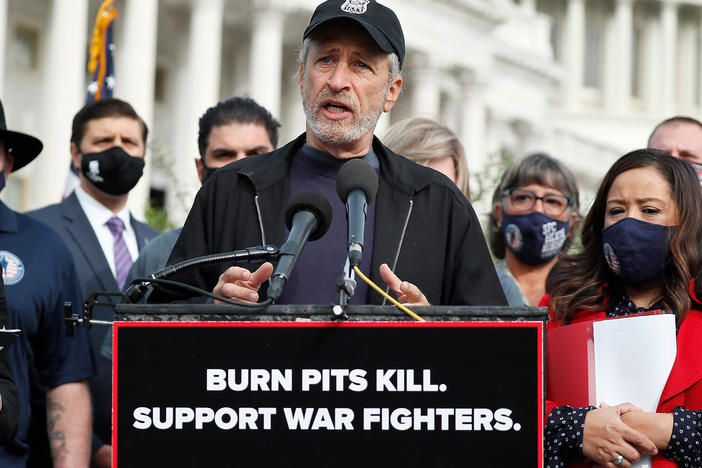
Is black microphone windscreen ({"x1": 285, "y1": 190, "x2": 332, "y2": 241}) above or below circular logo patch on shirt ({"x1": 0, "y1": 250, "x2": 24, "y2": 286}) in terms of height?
above

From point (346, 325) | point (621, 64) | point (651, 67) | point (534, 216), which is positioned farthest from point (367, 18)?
point (651, 67)

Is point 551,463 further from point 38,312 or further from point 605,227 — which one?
point 38,312

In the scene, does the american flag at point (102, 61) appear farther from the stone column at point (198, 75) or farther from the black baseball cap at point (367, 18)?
the stone column at point (198, 75)

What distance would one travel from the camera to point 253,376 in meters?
3.13

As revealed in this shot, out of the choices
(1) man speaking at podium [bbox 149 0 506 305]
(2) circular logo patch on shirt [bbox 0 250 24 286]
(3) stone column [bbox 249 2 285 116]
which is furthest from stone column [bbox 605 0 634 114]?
(1) man speaking at podium [bbox 149 0 506 305]

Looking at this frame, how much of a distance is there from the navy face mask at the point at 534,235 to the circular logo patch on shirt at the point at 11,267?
9.65 ft

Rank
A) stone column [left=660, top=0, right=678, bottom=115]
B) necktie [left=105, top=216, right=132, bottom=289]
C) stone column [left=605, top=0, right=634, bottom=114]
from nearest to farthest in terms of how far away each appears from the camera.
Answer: necktie [left=105, top=216, right=132, bottom=289], stone column [left=605, top=0, right=634, bottom=114], stone column [left=660, top=0, right=678, bottom=115]

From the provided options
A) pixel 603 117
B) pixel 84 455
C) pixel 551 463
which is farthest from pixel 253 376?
pixel 603 117

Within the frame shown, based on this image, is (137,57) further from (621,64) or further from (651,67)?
(651,67)

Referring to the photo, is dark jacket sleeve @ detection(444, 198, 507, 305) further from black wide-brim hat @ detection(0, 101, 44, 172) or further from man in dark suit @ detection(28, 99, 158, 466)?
man in dark suit @ detection(28, 99, 158, 466)

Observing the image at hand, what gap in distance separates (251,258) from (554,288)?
2018mm

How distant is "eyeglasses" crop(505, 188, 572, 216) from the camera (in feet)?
23.1

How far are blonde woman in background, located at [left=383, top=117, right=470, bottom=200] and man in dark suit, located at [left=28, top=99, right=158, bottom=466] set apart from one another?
1.57m

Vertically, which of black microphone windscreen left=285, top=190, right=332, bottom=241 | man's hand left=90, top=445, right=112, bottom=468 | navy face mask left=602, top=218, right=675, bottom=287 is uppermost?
black microphone windscreen left=285, top=190, right=332, bottom=241
